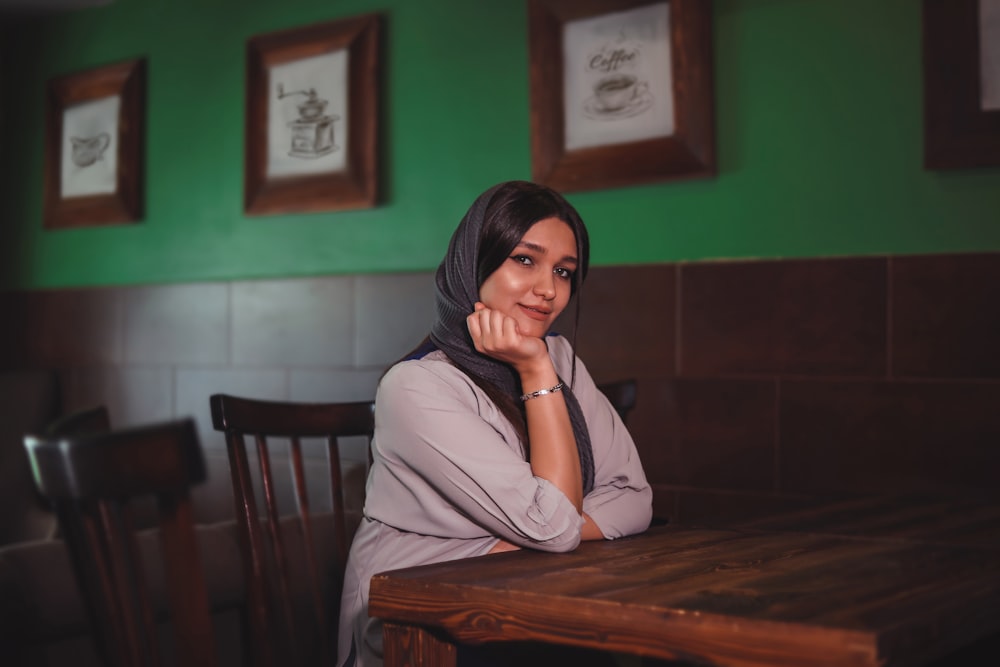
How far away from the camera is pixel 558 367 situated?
5.87 feet

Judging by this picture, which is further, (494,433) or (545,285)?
(545,285)

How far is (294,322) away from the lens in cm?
333

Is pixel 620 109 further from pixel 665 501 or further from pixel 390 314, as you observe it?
pixel 665 501

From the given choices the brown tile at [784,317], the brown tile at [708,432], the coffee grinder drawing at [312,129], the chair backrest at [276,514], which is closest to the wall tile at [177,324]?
the coffee grinder drawing at [312,129]

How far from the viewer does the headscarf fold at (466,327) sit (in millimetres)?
1604

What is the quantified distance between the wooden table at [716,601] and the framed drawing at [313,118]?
6.92 ft

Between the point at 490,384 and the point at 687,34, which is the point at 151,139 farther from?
the point at 490,384

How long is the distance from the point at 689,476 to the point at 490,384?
115 cm

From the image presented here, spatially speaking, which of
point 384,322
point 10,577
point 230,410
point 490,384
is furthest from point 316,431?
point 384,322

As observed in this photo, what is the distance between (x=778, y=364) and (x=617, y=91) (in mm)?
854

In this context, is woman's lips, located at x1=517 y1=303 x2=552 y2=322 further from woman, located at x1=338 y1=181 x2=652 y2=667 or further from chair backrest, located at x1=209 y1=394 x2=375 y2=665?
chair backrest, located at x1=209 y1=394 x2=375 y2=665

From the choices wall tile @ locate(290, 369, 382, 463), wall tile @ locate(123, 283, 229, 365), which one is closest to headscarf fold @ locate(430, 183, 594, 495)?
wall tile @ locate(290, 369, 382, 463)

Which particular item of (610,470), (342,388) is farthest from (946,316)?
(342,388)

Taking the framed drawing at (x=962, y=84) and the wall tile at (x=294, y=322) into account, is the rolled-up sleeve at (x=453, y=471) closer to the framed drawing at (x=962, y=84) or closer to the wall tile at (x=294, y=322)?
the framed drawing at (x=962, y=84)
